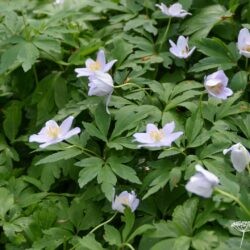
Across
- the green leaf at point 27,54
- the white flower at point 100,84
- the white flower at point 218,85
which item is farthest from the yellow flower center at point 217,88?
the green leaf at point 27,54

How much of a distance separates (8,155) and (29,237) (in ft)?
1.38

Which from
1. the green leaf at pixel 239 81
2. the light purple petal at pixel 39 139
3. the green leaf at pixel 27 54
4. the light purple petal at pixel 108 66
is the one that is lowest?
the green leaf at pixel 239 81

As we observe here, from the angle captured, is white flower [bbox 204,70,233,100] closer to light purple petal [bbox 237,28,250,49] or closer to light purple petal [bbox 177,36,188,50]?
light purple petal [bbox 237,28,250,49]

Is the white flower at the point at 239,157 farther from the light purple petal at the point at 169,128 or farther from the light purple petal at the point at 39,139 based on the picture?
the light purple petal at the point at 39,139

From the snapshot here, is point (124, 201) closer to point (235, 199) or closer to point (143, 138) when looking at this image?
point (143, 138)

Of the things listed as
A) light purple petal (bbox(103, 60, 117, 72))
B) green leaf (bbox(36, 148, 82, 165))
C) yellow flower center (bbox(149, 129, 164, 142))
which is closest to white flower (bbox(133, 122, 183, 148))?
yellow flower center (bbox(149, 129, 164, 142))

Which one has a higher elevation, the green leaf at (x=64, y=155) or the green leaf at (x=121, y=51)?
the green leaf at (x=121, y=51)

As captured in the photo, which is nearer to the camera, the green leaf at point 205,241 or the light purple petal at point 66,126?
the green leaf at point 205,241

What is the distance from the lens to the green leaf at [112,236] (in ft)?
5.14

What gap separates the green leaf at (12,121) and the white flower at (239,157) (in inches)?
37.8

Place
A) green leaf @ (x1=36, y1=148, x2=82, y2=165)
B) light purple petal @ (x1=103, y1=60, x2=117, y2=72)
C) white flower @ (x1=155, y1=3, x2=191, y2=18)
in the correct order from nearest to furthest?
green leaf @ (x1=36, y1=148, x2=82, y2=165) → light purple petal @ (x1=103, y1=60, x2=117, y2=72) → white flower @ (x1=155, y1=3, x2=191, y2=18)

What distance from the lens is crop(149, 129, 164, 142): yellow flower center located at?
1690 mm

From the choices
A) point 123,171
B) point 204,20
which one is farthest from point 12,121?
point 204,20

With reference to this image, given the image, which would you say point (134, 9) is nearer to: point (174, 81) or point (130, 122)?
point (174, 81)
